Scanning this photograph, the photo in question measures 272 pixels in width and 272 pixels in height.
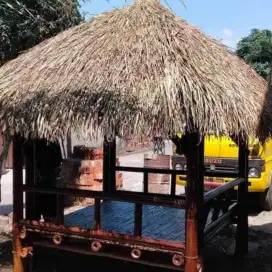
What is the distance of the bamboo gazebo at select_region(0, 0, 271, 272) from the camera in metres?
4.57

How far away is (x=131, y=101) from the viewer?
14.9 ft

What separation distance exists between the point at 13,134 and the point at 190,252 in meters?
2.13

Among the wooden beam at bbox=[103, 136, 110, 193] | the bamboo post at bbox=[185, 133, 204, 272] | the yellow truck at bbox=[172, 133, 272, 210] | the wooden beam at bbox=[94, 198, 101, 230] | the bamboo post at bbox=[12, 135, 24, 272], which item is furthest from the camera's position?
the yellow truck at bbox=[172, 133, 272, 210]

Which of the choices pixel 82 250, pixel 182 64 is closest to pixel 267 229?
pixel 82 250

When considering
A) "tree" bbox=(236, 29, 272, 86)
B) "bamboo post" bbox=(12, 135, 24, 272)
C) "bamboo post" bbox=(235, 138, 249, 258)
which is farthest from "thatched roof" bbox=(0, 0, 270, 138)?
"tree" bbox=(236, 29, 272, 86)

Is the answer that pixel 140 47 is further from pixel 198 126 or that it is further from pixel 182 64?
pixel 198 126

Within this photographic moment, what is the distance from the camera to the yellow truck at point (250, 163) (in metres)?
9.36

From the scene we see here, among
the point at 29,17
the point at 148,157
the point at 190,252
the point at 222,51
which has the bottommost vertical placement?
→ the point at 190,252

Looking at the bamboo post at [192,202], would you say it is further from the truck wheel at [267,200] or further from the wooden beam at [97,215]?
the truck wheel at [267,200]

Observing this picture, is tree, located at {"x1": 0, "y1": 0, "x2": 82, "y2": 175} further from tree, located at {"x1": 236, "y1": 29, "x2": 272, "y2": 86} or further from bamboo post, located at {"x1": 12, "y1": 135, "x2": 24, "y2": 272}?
tree, located at {"x1": 236, "y1": 29, "x2": 272, "y2": 86}

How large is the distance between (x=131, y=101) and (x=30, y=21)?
2341mm

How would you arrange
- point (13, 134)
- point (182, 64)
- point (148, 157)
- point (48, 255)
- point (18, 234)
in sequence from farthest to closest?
point (148, 157) → point (48, 255) → point (18, 234) → point (13, 134) → point (182, 64)

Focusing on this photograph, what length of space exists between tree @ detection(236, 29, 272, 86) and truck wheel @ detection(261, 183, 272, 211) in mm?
14182

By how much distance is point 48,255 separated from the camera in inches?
283
